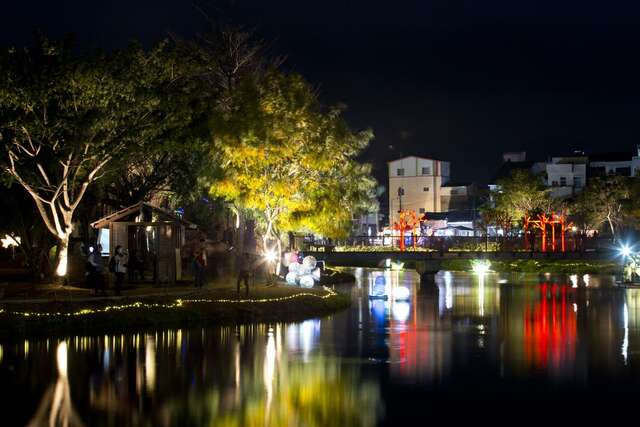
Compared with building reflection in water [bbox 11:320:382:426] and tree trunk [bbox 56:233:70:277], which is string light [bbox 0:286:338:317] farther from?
tree trunk [bbox 56:233:70:277]

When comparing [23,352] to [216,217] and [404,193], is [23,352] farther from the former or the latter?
[404,193]

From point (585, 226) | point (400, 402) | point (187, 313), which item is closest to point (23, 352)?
point (187, 313)

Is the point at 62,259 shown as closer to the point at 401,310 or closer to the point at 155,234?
the point at 155,234

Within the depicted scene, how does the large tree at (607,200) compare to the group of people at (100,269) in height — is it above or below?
above

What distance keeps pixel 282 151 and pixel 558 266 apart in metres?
37.1

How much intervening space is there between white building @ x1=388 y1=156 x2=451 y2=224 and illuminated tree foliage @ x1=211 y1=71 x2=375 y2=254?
75084mm

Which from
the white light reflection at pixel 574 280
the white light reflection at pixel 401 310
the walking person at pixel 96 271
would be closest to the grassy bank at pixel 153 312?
the walking person at pixel 96 271

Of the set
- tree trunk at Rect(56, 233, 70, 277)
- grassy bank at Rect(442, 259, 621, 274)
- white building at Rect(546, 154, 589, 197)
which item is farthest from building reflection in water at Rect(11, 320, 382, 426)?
white building at Rect(546, 154, 589, 197)

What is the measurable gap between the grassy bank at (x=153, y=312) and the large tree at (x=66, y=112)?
7.24 metres

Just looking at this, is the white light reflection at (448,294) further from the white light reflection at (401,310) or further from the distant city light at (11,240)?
the distant city light at (11,240)

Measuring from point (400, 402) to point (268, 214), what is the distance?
25529mm

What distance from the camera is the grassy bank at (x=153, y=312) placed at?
27.2 meters

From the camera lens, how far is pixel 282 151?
39.2 metres

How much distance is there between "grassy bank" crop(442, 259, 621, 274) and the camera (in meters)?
68.4
